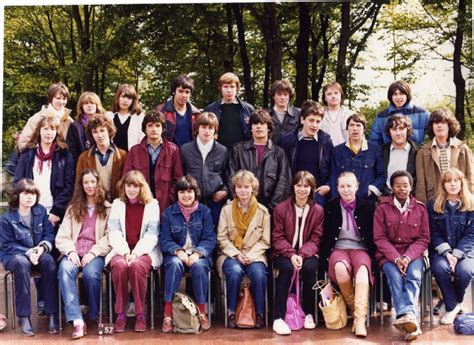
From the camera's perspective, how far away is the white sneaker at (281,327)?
5.99 meters

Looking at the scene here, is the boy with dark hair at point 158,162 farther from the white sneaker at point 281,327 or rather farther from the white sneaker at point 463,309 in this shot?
the white sneaker at point 463,309

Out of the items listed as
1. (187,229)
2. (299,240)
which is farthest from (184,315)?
(299,240)

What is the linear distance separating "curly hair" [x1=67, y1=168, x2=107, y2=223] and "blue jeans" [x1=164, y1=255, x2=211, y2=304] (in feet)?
2.81

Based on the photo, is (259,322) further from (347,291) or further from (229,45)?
(229,45)

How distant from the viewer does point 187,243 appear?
20.8 ft

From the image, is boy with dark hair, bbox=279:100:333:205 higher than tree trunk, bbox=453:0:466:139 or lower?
lower

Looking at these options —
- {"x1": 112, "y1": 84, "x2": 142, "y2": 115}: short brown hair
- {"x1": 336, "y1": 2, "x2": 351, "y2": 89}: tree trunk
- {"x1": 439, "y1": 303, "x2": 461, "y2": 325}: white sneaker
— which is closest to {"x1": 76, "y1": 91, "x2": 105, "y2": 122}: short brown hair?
{"x1": 112, "y1": 84, "x2": 142, "y2": 115}: short brown hair

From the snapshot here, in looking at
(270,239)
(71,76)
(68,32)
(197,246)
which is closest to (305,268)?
(270,239)

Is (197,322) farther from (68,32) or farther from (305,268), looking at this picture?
(68,32)

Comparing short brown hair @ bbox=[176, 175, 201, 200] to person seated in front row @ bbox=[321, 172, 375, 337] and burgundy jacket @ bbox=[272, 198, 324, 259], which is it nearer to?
burgundy jacket @ bbox=[272, 198, 324, 259]

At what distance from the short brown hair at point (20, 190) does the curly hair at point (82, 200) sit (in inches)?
13.9

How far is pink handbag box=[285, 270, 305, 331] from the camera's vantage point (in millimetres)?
6121

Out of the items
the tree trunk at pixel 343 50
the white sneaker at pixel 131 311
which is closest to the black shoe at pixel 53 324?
the white sneaker at pixel 131 311

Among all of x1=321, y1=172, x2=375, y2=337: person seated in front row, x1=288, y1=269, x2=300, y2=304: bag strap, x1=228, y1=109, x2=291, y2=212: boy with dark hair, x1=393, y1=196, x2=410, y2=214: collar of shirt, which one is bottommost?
x1=288, y1=269, x2=300, y2=304: bag strap
